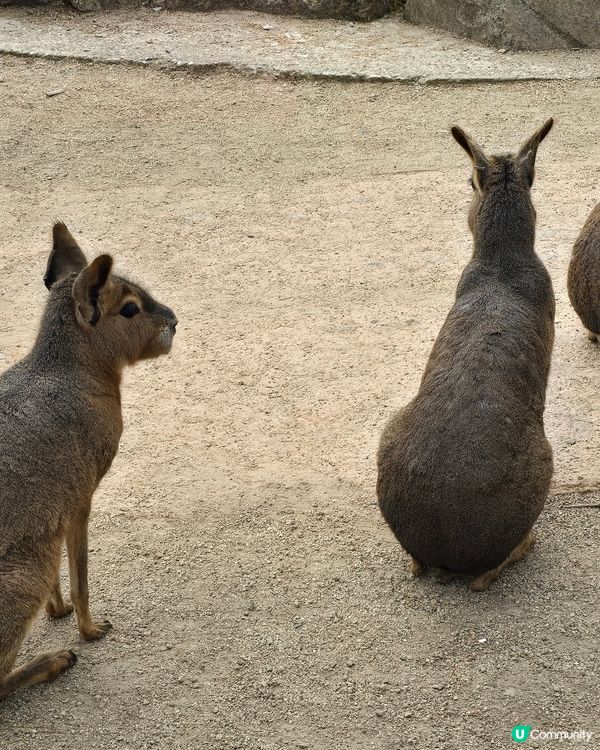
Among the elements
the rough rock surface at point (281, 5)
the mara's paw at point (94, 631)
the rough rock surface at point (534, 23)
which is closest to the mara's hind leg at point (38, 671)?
the mara's paw at point (94, 631)

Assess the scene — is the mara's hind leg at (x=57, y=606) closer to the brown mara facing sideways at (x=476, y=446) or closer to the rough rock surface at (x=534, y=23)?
the brown mara facing sideways at (x=476, y=446)

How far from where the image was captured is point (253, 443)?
687 cm

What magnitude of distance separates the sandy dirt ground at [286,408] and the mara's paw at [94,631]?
0.13ft

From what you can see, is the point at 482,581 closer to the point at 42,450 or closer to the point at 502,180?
the point at 42,450

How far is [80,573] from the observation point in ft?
17.0

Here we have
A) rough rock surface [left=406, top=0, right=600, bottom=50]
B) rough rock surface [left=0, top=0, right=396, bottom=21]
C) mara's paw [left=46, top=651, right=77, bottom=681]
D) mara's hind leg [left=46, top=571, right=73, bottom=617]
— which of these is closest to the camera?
mara's paw [left=46, top=651, right=77, bottom=681]

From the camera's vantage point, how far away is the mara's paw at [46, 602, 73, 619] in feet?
18.1

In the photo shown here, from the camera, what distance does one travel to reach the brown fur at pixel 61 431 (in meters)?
4.75

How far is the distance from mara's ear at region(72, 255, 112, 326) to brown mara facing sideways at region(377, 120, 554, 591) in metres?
1.65

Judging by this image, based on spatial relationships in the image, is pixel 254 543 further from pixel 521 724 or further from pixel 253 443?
pixel 521 724

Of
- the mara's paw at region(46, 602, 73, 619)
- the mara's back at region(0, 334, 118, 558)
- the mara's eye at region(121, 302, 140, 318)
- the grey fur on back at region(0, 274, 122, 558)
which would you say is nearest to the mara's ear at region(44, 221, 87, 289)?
the grey fur on back at region(0, 274, 122, 558)

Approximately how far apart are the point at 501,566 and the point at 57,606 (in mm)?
2279

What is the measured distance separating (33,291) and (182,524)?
3.21 m

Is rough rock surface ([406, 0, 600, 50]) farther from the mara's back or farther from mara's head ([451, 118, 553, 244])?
the mara's back
